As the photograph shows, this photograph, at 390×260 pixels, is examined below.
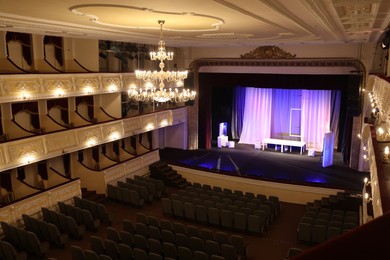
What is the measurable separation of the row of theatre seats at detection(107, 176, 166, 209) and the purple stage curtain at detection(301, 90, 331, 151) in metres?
11.3

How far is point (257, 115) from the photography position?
938 inches

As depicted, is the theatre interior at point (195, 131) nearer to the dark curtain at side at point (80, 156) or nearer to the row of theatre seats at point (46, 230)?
the row of theatre seats at point (46, 230)

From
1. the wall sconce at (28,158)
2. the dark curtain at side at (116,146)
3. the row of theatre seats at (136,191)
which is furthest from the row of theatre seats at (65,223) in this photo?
the dark curtain at side at (116,146)

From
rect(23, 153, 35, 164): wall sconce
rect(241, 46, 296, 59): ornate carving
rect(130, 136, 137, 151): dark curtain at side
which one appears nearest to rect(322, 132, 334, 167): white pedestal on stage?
rect(241, 46, 296, 59): ornate carving

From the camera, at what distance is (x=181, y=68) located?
72.7ft

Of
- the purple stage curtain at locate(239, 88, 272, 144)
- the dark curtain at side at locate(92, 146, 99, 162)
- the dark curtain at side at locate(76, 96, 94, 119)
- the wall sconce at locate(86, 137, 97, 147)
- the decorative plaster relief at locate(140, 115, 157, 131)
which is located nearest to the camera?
the wall sconce at locate(86, 137, 97, 147)

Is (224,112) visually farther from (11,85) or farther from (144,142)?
(11,85)

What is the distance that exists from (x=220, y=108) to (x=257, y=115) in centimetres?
252

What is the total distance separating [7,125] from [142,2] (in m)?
9.52

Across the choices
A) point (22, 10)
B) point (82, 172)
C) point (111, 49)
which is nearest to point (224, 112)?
point (111, 49)

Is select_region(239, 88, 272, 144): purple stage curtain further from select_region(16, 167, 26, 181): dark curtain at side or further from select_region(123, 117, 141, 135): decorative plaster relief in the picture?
select_region(16, 167, 26, 181): dark curtain at side

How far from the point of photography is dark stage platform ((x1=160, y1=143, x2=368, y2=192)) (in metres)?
17.0

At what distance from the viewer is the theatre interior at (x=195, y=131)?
741cm

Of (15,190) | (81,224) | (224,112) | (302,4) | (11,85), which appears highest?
(302,4)
